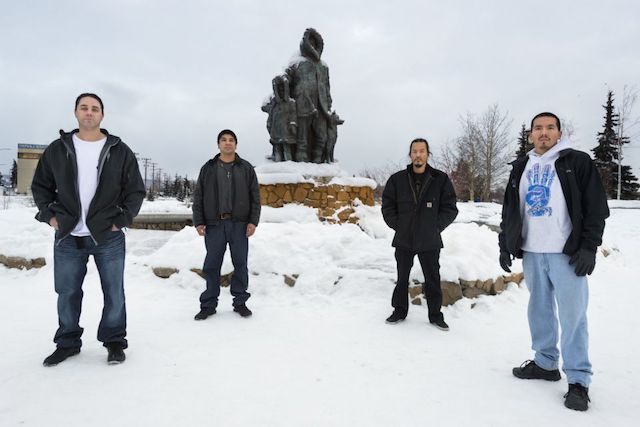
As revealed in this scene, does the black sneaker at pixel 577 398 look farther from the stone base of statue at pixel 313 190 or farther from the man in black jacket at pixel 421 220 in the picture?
the stone base of statue at pixel 313 190

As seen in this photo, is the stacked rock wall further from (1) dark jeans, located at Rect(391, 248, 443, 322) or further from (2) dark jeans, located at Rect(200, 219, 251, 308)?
(1) dark jeans, located at Rect(391, 248, 443, 322)

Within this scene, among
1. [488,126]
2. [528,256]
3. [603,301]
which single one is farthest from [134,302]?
[488,126]

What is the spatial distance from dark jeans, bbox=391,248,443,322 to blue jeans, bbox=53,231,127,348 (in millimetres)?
2408

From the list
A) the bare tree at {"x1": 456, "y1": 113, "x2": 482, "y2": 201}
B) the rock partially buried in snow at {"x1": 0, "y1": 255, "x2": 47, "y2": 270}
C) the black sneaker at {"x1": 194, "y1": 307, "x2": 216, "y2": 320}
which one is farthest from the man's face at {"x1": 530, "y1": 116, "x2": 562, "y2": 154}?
the bare tree at {"x1": 456, "y1": 113, "x2": 482, "y2": 201}

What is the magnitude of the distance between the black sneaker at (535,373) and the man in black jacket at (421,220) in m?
0.97

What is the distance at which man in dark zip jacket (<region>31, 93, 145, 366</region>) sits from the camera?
2559 mm

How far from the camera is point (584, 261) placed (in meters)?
2.21

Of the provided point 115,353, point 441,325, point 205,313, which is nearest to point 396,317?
point 441,325

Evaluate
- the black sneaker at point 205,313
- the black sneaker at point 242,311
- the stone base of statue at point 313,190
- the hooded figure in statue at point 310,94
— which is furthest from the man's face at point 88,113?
the hooded figure in statue at point 310,94

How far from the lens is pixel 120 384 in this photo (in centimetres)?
232

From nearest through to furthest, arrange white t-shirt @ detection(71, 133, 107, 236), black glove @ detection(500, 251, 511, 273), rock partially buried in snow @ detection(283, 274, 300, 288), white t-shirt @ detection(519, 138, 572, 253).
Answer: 1. white t-shirt @ detection(519, 138, 572, 253)
2. white t-shirt @ detection(71, 133, 107, 236)
3. black glove @ detection(500, 251, 511, 273)
4. rock partially buried in snow @ detection(283, 274, 300, 288)

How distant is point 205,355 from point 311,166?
4933 mm

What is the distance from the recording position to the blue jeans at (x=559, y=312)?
2.26 meters

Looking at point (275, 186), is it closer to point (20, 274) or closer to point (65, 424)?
point (20, 274)
